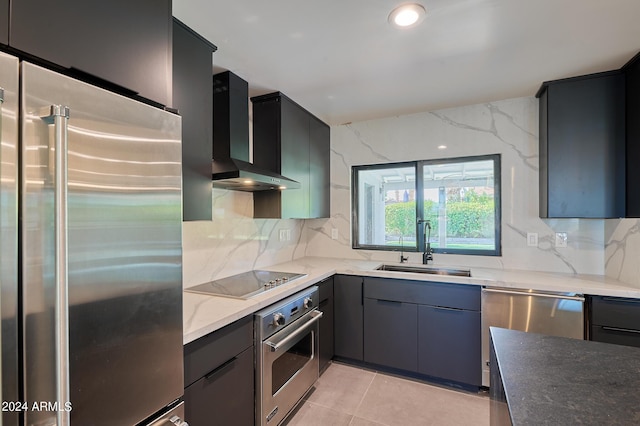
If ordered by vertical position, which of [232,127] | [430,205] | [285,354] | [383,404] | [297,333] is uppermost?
[232,127]

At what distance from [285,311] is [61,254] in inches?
50.8

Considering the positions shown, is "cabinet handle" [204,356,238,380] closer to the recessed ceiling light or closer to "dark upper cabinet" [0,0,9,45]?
"dark upper cabinet" [0,0,9,45]

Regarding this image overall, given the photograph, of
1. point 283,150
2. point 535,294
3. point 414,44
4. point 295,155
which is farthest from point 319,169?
point 535,294

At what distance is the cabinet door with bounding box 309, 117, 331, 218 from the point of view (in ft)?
9.61

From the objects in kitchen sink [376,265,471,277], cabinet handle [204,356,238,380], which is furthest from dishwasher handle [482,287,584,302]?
cabinet handle [204,356,238,380]

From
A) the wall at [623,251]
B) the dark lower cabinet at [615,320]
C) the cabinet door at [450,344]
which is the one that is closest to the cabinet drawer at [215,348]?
the cabinet door at [450,344]

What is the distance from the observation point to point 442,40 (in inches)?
67.0

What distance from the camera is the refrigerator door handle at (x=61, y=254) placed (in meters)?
0.72

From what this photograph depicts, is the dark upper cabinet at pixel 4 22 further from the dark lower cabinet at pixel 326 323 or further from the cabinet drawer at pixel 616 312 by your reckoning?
the cabinet drawer at pixel 616 312

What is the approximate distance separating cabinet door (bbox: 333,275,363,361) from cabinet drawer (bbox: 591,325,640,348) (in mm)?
1573

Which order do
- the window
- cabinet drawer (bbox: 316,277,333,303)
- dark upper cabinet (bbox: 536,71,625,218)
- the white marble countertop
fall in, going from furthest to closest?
the window → cabinet drawer (bbox: 316,277,333,303) → dark upper cabinet (bbox: 536,71,625,218) → the white marble countertop

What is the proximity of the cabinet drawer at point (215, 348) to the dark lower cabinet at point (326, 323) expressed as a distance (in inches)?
35.7

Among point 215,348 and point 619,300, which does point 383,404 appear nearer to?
point 215,348

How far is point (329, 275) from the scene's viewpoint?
99.0 inches
